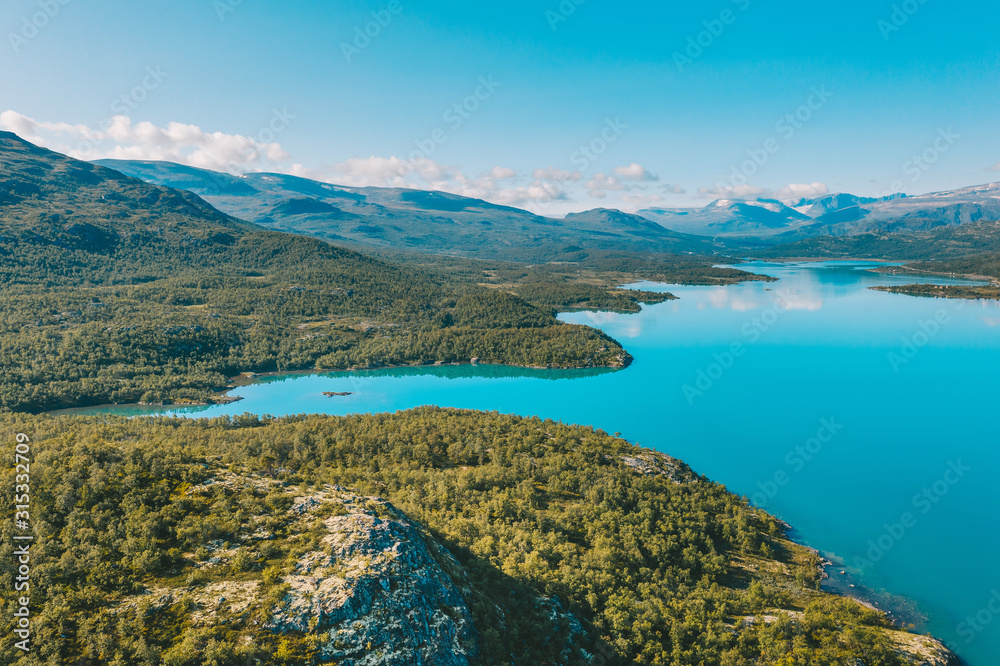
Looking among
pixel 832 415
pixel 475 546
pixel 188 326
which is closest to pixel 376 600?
pixel 475 546

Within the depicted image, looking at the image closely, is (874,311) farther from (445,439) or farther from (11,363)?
(11,363)

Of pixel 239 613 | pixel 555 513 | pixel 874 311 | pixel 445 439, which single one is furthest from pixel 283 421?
pixel 874 311

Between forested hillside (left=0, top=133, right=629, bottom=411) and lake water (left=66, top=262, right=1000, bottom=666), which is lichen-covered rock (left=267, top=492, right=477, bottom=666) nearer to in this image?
lake water (left=66, top=262, right=1000, bottom=666)

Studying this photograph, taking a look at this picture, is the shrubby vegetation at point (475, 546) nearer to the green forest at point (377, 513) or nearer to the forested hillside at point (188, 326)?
the green forest at point (377, 513)

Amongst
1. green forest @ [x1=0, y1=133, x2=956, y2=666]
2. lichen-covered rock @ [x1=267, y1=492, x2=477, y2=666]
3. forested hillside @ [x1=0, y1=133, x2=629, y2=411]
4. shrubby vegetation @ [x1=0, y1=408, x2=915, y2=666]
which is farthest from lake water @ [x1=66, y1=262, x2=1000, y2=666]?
lichen-covered rock @ [x1=267, y1=492, x2=477, y2=666]

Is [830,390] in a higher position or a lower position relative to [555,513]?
higher

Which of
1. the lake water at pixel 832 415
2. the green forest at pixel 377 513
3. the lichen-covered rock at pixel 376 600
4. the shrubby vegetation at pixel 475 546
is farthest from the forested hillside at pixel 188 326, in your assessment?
the lichen-covered rock at pixel 376 600
